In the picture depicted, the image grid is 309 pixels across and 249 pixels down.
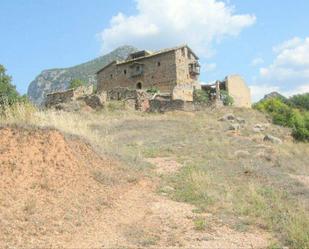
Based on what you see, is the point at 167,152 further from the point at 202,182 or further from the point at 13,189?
the point at 13,189

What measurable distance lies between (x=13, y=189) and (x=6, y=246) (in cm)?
199

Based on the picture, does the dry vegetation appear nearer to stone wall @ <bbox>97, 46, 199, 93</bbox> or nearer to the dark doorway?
stone wall @ <bbox>97, 46, 199, 93</bbox>

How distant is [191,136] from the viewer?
73.4ft

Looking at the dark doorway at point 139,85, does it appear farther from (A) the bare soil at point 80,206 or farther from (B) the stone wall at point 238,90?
(A) the bare soil at point 80,206

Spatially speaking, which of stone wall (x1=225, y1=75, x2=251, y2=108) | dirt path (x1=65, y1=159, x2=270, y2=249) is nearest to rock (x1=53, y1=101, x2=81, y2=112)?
stone wall (x1=225, y1=75, x2=251, y2=108)

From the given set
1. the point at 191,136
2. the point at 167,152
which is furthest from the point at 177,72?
the point at 167,152

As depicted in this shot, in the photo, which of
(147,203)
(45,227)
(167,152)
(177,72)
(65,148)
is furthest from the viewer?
(177,72)

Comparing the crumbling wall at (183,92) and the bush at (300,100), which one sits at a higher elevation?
the crumbling wall at (183,92)

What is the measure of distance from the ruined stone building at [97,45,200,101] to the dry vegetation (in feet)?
59.4

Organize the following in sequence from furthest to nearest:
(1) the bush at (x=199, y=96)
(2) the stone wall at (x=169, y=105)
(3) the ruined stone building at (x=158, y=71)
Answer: (3) the ruined stone building at (x=158, y=71), (1) the bush at (x=199, y=96), (2) the stone wall at (x=169, y=105)

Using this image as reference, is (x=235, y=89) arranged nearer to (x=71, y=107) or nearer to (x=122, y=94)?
(x=122, y=94)

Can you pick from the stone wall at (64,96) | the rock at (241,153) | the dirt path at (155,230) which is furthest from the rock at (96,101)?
the dirt path at (155,230)

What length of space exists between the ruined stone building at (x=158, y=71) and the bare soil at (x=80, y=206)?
96.7 ft

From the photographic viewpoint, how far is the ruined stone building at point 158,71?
42.0 m
